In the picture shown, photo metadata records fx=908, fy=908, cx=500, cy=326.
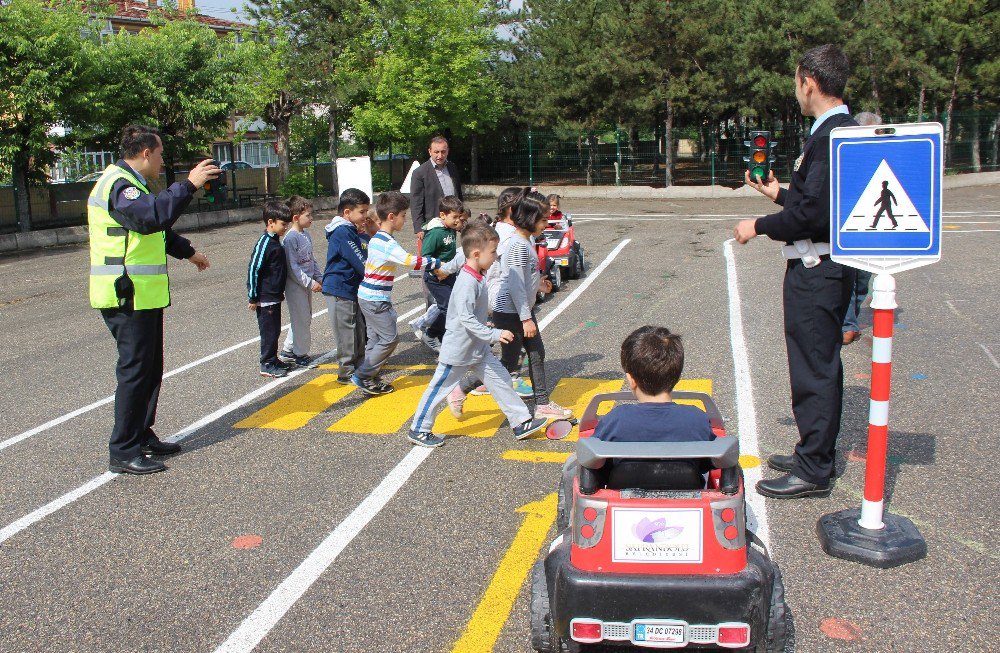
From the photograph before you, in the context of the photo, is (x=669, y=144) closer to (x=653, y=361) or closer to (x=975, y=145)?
(x=975, y=145)

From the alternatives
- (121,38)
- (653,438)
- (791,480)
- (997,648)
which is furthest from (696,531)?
(121,38)

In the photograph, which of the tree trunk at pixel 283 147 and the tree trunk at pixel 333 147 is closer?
the tree trunk at pixel 333 147

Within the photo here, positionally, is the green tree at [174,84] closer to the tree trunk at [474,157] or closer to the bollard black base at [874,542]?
the tree trunk at [474,157]

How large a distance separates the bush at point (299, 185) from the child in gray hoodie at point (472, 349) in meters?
25.5

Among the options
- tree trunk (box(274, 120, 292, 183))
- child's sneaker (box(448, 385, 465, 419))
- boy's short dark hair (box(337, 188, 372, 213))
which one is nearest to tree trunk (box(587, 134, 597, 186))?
tree trunk (box(274, 120, 292, 183))

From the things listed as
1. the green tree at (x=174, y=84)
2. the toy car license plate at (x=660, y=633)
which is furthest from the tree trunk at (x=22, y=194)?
the toy car license plate at (x=660, y=633)

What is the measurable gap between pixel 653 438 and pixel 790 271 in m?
2.10

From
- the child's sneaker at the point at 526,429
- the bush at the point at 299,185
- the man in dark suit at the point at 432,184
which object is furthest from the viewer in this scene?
the bush at the point at 299,185

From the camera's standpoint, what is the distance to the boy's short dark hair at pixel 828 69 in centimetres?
491

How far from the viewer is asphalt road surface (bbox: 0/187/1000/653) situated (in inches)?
155

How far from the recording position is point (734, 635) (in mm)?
3141

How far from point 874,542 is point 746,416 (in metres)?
2.33

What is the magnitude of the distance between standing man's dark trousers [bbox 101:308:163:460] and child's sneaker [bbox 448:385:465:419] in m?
2.14

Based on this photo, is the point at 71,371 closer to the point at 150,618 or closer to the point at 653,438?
the point at 150,618
